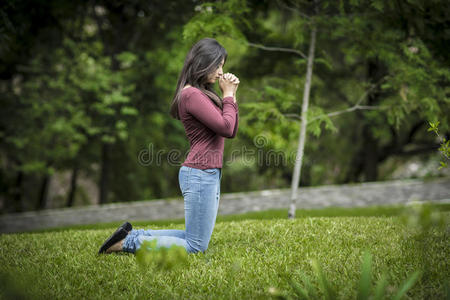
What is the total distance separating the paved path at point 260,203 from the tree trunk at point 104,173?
1.56 meters

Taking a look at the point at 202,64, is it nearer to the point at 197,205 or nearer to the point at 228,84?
the point at 228,84

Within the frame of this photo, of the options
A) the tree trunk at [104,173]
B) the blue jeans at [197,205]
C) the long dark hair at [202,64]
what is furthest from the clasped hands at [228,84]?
the tree trunk at [104,173]

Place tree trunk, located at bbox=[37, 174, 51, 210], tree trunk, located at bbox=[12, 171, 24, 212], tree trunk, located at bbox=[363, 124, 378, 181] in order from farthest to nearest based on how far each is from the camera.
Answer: tree trunk, located at bbox=[37, 174, 51, 210] < tree trunk, located at bbox=[12, 171, 24, 212] < tree trunk, located at bbox=[363, 124, 378, 181]

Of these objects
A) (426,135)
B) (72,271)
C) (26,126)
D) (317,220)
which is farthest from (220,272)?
(426,135)

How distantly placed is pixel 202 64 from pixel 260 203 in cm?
798

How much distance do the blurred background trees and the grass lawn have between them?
8.42ft

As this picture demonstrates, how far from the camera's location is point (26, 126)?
11.8 metres

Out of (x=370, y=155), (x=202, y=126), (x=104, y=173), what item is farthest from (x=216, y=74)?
(x=370, y=155)

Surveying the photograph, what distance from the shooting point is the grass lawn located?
2895 mm

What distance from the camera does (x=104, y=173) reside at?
13.3m

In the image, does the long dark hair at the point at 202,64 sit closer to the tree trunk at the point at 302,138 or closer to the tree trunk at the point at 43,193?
the tree trunk at the point at 302,138

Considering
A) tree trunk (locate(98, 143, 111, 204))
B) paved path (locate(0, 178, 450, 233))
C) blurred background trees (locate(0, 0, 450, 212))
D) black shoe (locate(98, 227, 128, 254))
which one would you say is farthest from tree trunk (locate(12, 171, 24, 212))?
black shoe (locate(98, 227, 128, 254))

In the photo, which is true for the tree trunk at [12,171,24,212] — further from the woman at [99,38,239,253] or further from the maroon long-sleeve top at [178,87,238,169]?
the maroon long-sleeve top at [178,87,238,169]

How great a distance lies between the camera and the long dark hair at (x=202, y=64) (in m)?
3.43
